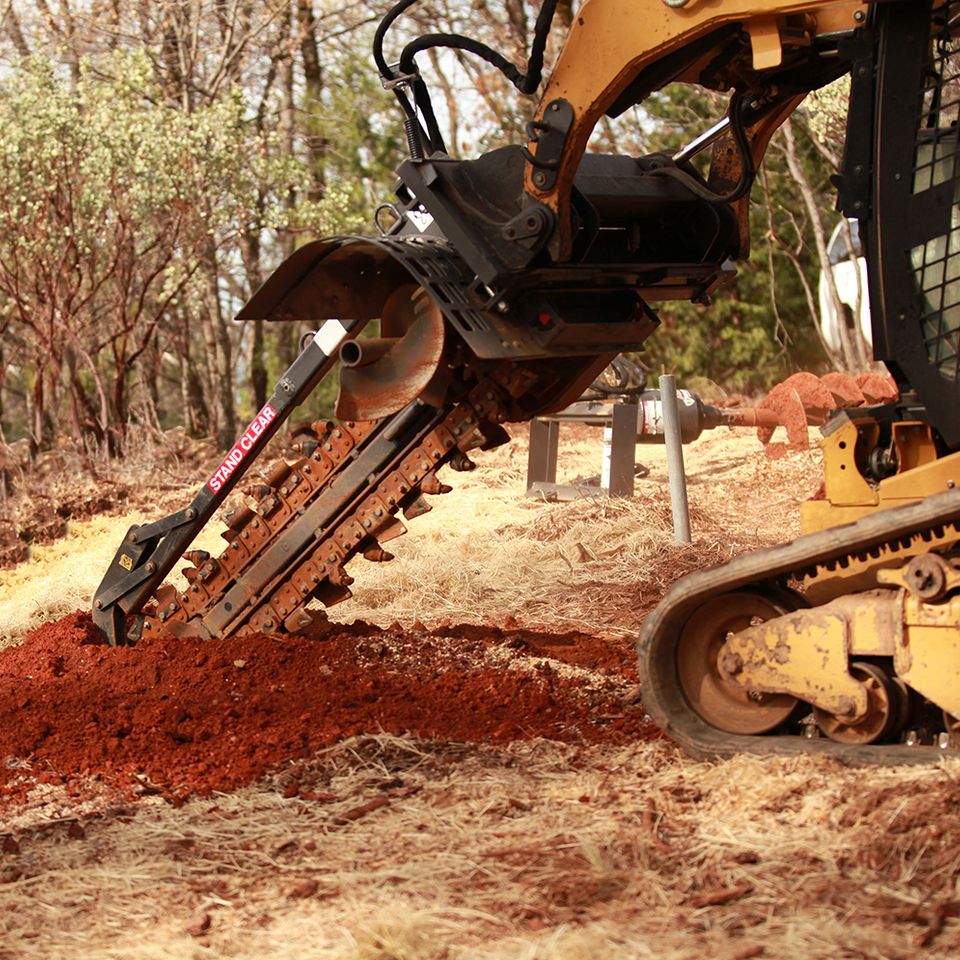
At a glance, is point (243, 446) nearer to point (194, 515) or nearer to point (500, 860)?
point (194, 515)

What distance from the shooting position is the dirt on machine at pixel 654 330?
13.2 ft

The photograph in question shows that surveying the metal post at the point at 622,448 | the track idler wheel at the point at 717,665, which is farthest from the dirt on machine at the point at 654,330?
the metal post at the point at 622,448

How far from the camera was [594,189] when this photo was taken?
192 inches

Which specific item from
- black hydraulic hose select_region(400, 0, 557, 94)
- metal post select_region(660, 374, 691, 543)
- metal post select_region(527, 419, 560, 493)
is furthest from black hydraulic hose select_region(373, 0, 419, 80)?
metal post select_region(527, 419, 560, 493)

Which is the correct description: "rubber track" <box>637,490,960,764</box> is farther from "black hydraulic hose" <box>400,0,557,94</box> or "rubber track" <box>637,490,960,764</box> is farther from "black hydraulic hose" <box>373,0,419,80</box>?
"black hydraulic hose" <box>373,0,419,80</box>

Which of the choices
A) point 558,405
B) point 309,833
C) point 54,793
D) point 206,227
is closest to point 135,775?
point 54,793

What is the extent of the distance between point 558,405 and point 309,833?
198 centimetres

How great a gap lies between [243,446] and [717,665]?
2213mm

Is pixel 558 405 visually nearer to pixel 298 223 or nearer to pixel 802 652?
pixel 802 652

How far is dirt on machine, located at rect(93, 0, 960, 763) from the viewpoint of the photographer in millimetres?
4016

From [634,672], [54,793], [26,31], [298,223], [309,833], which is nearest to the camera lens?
[309,833]

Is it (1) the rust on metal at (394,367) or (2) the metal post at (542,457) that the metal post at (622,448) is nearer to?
(2) the metal post at (542,457)

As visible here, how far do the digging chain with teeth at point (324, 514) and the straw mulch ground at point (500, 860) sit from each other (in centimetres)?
96

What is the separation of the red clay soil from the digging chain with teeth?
0.16m
